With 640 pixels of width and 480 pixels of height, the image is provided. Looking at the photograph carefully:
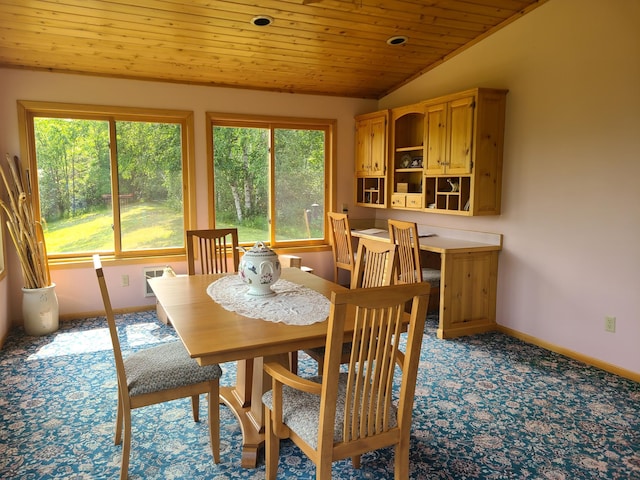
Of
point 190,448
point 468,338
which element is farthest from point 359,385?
point 468,338

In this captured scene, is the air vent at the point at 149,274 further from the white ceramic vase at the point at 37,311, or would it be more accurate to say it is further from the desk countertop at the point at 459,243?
the desk countertop at the point at 459,243

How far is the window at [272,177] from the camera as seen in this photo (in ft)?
17.2

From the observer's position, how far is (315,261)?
5777mm

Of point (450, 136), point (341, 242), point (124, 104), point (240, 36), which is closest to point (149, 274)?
point (124, 104)

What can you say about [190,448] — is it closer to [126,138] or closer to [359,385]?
[359,385]

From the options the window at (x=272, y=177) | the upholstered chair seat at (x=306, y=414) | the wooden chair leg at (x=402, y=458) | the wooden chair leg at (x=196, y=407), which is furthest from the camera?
the window at (x=272, y=177)

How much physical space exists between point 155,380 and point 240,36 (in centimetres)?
297

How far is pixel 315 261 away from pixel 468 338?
216 centimetres

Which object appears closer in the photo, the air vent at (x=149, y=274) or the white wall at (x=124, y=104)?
the white wall at (x=124, y=104)

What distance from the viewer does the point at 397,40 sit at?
14.2 ft

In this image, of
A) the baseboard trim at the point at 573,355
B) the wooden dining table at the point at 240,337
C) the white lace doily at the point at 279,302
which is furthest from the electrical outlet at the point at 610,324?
the white lace doily at the point at 279,302

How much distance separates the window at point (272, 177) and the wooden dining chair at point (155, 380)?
2.95 m

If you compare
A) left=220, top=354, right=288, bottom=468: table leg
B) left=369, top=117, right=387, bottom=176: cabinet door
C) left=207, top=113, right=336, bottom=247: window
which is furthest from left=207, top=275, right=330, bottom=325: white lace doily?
left=369, top=117, right=387, bottom=176: cabinet door

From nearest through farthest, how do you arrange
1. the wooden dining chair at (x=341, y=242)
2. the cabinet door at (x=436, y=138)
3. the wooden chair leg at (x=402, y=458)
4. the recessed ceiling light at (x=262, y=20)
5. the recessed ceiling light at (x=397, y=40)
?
the wooden chair leg at (x=402, y=458) < the recessed ceiling light at (x=262, y=20) < the recessed ceiling light at (x=397, y=40) < the cabinet door at (x=436, y=138) < the wooden dining chair at (x=341, y=242)
